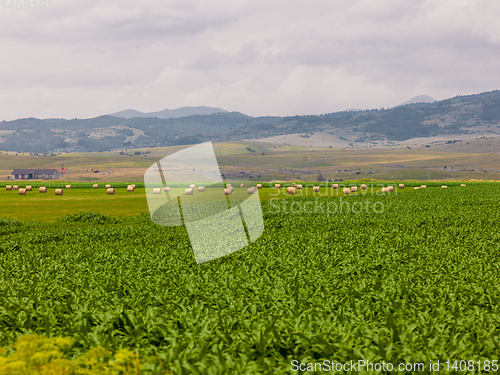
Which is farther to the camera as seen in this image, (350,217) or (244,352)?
(350,217)

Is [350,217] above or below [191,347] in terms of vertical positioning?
below

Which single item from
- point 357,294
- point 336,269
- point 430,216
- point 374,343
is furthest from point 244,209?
point 374,343

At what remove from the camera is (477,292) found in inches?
479

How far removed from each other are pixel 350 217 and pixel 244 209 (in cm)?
1326

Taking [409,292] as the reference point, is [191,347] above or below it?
above

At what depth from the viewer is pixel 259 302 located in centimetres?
1092

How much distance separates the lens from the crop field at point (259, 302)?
8.00 meters

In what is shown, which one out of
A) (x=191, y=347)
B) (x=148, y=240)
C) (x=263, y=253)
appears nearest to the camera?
(x=191, y=347)

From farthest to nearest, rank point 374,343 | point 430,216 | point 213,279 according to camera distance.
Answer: point 430,216 → point 213,279 → point 374,343

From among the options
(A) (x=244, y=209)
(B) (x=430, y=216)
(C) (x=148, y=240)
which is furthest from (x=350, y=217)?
(C) (x=148, y=240)

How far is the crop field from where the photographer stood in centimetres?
800

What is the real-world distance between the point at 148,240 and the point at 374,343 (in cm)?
1784

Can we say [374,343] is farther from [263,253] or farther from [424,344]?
[263,253]

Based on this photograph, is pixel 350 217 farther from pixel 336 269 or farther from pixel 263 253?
pixel 336 269
